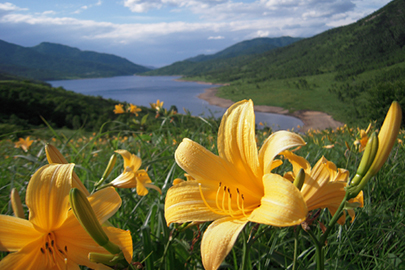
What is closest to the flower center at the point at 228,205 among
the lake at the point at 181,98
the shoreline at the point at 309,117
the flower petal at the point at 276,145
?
the flower petal at the point at 276,145

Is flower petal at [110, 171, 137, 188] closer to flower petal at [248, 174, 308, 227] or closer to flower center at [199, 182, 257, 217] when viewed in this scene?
flower center at [199, 182, 257, 217]

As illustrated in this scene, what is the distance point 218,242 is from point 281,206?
0.51 ft

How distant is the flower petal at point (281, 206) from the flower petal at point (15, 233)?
500 millimetres

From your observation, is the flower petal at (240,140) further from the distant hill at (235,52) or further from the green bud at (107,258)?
the distant hill at (235,52)

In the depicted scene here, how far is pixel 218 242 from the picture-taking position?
503mm

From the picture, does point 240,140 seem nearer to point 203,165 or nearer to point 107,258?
point 203,165

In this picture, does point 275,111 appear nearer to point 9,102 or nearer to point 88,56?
point 9,102

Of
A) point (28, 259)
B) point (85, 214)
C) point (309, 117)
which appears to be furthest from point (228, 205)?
point (309, 117)

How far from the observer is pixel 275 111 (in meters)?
10.9

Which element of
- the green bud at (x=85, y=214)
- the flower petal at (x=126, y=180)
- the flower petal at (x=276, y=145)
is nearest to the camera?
the green bud at (x=85, y=214)

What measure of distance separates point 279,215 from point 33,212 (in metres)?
0.52

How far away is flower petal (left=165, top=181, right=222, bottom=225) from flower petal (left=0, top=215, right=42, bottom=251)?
306 mm

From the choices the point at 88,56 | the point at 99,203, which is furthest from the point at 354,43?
the point at 88,56

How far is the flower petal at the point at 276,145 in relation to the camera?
0.54 metres
